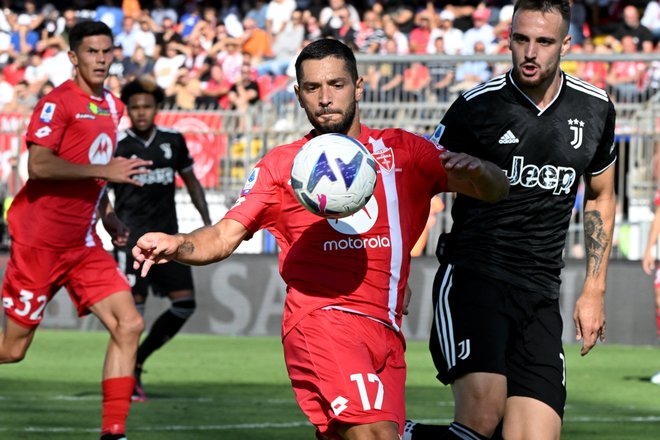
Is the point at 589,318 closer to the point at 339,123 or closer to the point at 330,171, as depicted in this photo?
the point at 339,123

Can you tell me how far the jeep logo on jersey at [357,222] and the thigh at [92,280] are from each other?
3642 millimetres

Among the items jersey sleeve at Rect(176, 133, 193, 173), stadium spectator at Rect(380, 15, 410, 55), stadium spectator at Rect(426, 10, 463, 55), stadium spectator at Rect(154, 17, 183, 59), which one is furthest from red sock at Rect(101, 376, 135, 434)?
stadium spectator at Rect(154, 17, 183, 59)

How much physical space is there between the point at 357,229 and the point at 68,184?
418 centimetres

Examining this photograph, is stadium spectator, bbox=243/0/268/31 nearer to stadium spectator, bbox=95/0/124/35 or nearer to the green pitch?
stadium spectator, bbox=95/0/124/35

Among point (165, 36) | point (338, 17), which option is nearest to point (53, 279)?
point (338, 17)

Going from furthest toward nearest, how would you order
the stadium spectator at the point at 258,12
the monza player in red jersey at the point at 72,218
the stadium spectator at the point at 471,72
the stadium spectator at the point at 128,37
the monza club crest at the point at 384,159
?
the stadium spectator at the point at 128,37 < the stadium spectator at the point at 258,12 < the stadium spectator at the point at 471,72 < the monza player in red jersey at the point at 72,218 < the monza club crest at the point at 384,159

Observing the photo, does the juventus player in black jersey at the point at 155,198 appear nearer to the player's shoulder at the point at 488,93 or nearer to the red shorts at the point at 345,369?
the player's shoulder at the point at 488,93

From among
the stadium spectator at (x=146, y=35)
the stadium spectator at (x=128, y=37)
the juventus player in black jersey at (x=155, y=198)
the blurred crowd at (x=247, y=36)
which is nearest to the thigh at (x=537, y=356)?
the juventus player in black jersey at (x=155, y=198)

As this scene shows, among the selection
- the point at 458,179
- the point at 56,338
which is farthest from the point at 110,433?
the point at 56,338

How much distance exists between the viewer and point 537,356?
6.39 meters

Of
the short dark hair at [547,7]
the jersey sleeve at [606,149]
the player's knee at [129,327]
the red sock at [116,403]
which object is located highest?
the short dark hair at [547,7]

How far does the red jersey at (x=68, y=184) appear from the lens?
9.25 meters

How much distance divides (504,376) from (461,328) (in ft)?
1.07

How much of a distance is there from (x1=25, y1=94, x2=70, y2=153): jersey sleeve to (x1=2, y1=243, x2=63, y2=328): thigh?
2.55 ft
